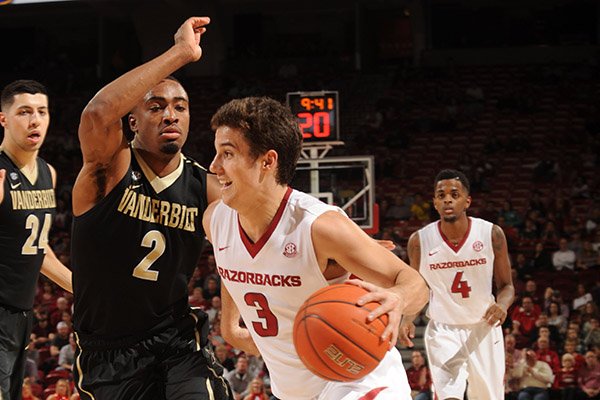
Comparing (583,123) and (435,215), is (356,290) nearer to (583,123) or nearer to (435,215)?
(435,215)

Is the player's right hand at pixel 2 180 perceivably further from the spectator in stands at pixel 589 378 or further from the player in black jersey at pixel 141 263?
the spectator in stands at pixel 589 378

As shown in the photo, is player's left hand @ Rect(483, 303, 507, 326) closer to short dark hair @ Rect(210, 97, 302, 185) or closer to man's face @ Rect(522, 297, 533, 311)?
short dark hair @ Rect(210, 97, 302, 185)

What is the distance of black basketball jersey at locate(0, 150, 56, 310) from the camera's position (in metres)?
5.23

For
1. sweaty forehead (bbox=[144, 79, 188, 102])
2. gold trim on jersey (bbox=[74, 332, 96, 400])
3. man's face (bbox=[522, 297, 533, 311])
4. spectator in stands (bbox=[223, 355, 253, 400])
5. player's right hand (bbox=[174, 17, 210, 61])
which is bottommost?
spectator in stands (bbox=[223, 355, 253, 400])

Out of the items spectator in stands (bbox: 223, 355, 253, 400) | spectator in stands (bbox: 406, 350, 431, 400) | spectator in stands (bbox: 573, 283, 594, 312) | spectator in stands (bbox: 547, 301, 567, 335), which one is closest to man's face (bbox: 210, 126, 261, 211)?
spectator in stands (bbox: 406, 350, 431, 400)

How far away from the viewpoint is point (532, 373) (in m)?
10.3

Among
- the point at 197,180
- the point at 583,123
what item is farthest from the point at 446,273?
the point at 583,123

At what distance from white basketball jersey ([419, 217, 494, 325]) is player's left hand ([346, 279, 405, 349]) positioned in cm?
449

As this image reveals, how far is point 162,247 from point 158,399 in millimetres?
675

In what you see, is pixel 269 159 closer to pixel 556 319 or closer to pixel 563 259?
pixel 556 319

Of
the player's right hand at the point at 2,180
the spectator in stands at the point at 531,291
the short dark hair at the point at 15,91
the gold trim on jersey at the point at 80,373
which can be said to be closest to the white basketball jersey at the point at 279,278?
the gold trim on jersey at the point at 80,373

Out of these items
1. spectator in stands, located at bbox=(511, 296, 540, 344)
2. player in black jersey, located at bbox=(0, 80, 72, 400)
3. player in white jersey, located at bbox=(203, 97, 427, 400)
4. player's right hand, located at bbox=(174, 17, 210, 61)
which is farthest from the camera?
spectator in stands, located at bbox=(511, 296, 540, 344)

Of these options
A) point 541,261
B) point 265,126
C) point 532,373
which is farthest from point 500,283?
point 541,261

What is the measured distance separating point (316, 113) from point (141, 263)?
269 inches
